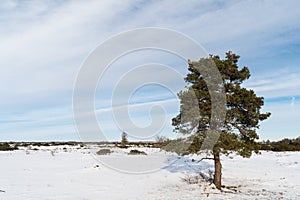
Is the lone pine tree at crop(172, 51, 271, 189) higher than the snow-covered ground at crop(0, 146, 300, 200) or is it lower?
higher

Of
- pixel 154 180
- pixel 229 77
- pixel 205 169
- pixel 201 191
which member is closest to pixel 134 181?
pixel 154 180

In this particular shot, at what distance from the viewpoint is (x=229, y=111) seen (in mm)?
18359

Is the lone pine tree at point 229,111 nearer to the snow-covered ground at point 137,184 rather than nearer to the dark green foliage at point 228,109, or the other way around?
the dark green foliage at point 228,109

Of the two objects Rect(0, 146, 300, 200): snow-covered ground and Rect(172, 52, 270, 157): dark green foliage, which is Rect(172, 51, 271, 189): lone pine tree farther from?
Rect(0, 146, 300, 200): snow-covered ground

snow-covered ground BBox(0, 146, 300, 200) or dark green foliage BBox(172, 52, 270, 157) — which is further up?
dark green foliage BBox(172, 52, 270, 157)

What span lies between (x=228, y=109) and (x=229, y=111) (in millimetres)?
166

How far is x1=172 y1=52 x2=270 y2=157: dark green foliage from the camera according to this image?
18125mm

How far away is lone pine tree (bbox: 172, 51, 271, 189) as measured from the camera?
1809 centimetres

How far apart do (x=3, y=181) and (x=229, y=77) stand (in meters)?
14.5

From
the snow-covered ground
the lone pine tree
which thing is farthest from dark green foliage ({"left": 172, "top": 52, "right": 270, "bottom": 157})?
the snow-covered ground

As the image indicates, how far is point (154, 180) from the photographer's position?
2222 cm

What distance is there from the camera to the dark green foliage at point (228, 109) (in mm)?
18125

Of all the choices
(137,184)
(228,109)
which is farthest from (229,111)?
(137,184)

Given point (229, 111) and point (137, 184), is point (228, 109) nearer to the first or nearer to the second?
point (229, 111)
